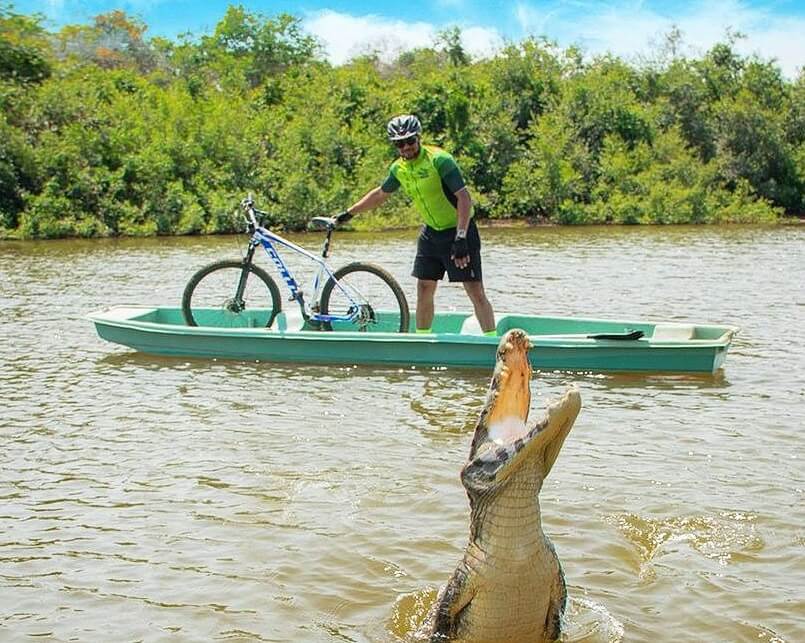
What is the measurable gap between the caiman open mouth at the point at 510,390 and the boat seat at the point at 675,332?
20.0 ft

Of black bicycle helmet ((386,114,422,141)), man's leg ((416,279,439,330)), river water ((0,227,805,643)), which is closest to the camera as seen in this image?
river water ((0,227,805,643))

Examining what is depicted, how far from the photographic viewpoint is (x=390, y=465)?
670 cm

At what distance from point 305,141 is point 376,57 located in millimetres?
19732

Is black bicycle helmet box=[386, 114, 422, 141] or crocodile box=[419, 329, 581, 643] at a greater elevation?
black bicycle helmet box=[386, 114, 422, 141]

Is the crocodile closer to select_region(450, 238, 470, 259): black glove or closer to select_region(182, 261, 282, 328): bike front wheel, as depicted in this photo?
select_region(450, 238, 470, 259): black glove

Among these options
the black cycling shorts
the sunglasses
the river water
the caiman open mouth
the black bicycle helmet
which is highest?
the black bicycle helmet

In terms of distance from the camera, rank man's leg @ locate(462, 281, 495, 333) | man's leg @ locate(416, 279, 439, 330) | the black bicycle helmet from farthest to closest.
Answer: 1. man's leg @ locate(416, 279, 439, 330)
2. man's leg @ locate(462, 281, 495, 333)
3. the black bicycle helmet

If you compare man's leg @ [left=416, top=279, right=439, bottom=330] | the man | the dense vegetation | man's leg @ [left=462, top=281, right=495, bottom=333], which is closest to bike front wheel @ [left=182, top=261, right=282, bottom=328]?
man's leg @ [left=416, top=279, right=439, bottom=330]

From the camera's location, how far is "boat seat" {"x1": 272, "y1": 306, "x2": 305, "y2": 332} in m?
10.3

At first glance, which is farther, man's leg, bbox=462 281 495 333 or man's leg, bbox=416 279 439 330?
→ man's leg, bbox=416 279 439 330

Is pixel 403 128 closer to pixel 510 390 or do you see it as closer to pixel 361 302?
pixel 361 302

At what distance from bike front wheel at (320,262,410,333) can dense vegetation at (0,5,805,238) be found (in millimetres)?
17002

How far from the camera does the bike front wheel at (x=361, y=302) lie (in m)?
9.81

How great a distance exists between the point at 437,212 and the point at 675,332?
2.35 m
